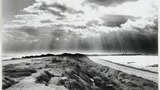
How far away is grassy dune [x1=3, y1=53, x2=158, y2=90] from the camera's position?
163 centimetres

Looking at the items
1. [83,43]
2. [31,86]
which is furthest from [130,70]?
[31,86]

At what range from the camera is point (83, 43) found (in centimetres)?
169

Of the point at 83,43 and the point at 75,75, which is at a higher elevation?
the point at 83,43

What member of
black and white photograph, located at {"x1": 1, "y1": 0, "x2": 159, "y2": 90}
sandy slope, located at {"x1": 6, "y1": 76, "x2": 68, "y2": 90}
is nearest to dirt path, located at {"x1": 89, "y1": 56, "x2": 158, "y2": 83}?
black and white photograph, located at {"x1": 1, "y1": 0, "x2": 159, "y2": 90}

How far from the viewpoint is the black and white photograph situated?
165cm

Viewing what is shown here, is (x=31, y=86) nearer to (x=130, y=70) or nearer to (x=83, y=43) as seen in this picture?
(x=83, y=43)

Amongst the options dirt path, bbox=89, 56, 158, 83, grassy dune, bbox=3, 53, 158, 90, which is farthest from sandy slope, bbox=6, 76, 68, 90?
dirt path, bbox=89, 56, 158, 83

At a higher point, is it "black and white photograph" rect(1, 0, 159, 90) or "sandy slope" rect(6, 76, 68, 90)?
"black and white photograph" rect(1, 0, 159, 90)

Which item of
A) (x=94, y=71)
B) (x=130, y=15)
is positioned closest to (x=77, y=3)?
(x=130, y=15)

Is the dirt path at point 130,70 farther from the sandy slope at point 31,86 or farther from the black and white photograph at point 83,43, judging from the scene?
the sandy slope at point 31,86

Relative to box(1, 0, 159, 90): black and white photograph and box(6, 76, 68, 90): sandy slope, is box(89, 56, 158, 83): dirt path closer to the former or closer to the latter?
box(1, 0, 159, 90): black and white photograph

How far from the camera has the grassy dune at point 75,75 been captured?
1.63 meters

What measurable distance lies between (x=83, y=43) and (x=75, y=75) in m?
0.24

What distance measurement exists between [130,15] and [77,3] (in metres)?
0.40
